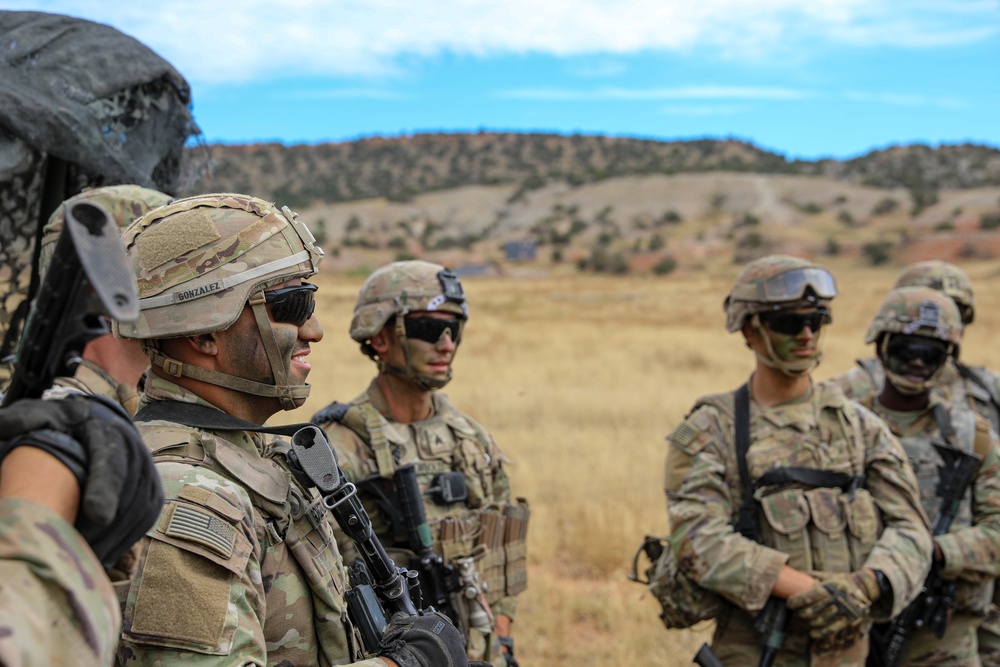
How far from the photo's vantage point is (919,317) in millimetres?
5004

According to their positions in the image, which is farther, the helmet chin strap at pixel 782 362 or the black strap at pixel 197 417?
the helmet chin strap at pixel 782 362

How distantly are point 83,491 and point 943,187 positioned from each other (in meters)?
68.5

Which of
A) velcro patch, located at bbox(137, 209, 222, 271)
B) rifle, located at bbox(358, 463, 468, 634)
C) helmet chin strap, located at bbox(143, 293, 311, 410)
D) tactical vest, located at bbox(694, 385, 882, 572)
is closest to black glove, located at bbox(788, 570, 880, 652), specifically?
tactical vest, located at bbox(694, 385, 882, 572)

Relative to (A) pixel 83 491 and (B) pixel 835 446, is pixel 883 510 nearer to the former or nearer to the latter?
(B) pixel 835 446

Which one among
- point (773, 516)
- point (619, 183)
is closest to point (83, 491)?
point (773, 516)

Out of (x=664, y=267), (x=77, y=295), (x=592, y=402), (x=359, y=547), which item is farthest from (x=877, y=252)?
(x=77, y=295)

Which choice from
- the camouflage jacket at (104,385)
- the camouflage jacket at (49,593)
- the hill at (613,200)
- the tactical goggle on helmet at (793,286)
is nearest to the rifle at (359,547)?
the camouflage jacket at (49,593)

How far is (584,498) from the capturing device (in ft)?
30.7

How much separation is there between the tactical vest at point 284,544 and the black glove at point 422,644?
179 mm

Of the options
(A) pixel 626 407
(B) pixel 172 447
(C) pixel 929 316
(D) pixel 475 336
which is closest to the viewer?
(B) pixel 172 447

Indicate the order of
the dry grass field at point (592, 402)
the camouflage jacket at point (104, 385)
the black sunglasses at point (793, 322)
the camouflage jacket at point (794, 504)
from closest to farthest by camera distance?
1. the camouflage jacket at point (104, 385)
2. the camouflage jacket at point (794, 504)
3. the black sunglasses at point (793, 322)
4. the dry grass field at point (592, 402)

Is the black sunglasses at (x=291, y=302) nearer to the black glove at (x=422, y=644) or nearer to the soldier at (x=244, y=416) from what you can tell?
the soldier at (x=244, y=416)

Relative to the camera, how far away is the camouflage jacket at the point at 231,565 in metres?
1.86

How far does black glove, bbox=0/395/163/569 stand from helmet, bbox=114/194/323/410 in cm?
77
